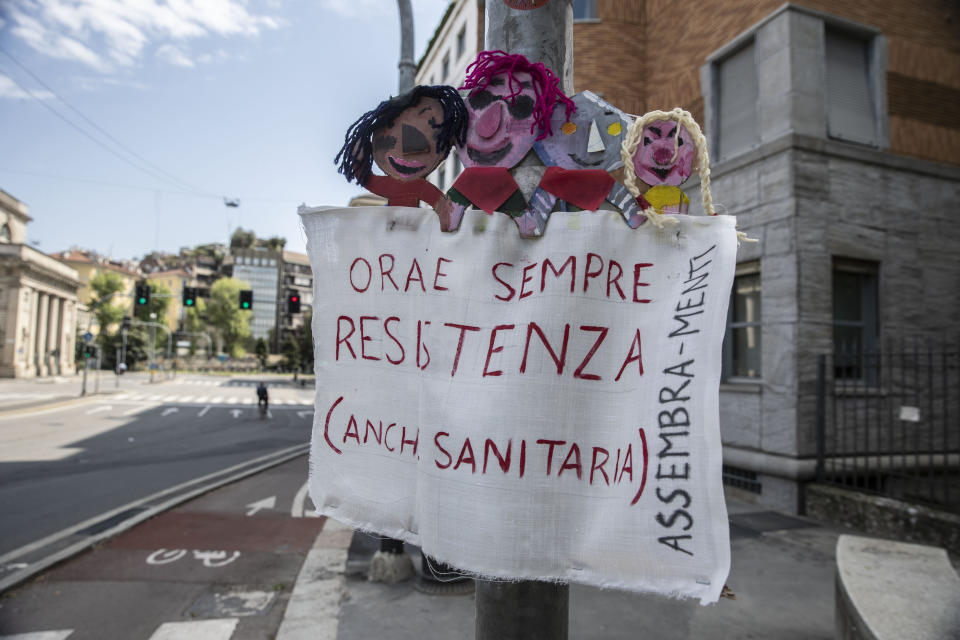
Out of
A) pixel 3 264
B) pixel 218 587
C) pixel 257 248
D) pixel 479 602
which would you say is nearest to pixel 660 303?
pixel 479 602

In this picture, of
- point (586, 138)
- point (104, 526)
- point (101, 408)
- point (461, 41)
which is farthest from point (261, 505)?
point (101, 408)

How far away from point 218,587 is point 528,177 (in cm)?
571

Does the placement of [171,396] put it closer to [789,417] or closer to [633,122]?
[789,417]

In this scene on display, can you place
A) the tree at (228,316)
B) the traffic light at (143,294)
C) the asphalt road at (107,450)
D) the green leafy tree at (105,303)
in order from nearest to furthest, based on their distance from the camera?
the asphalt road at (107,450)
the traffic light at (143,294)
the green leafy tree at (105,303)
the tree at (228,316)

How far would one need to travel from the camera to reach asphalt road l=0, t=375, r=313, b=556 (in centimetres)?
864

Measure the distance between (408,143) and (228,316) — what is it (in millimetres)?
99228

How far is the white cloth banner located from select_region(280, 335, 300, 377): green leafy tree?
7835cm

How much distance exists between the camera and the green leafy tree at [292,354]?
78062 mm

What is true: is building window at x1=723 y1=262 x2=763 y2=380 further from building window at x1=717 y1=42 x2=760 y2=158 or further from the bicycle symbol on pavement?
the bicycle symbol on pavement

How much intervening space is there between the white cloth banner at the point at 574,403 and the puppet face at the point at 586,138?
17 centimetres

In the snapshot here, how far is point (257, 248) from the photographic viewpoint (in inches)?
4754

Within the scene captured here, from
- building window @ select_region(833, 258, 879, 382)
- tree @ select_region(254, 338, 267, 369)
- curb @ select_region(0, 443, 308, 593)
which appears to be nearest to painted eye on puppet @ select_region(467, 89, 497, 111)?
curb @ select_region(0, 443, 308, 593)

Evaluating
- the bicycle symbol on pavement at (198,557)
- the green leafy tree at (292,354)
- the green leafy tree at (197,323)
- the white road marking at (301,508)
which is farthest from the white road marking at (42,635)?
the green leafy tree at (197,323)

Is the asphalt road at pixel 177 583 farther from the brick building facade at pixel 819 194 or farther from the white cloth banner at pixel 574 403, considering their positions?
the brick building facade at pixel 819 194
